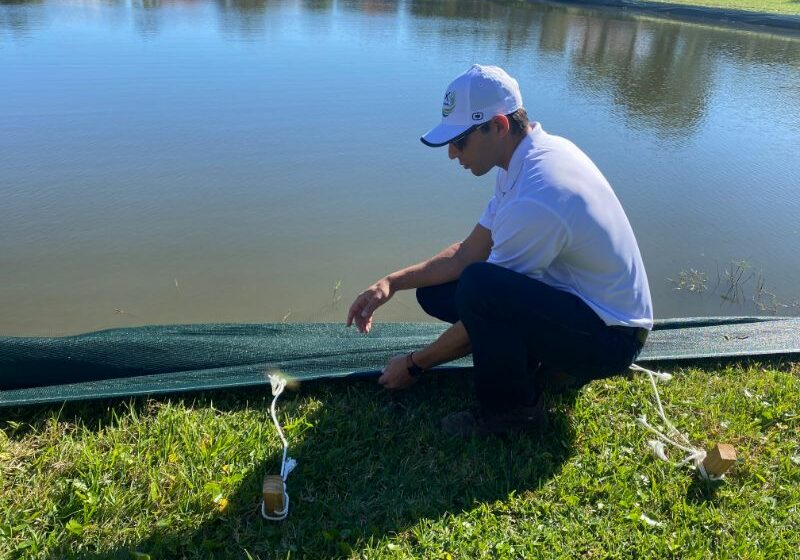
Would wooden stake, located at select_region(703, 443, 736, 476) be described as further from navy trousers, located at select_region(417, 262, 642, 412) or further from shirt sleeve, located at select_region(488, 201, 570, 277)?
shirt sleeve, located at select_region(488, 201, 570, 277)

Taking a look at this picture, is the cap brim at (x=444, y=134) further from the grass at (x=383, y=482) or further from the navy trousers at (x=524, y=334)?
the grass at (x=383, y=482)

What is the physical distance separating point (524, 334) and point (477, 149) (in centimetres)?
64

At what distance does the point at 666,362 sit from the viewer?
301 centimetres

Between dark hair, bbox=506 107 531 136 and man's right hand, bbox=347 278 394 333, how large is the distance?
699mm

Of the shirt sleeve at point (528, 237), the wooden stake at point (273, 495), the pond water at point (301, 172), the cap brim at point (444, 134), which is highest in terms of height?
the cap brim at point (444, 134)

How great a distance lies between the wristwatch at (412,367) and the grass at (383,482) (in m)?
0.15

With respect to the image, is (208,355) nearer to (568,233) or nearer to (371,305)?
(371,305)

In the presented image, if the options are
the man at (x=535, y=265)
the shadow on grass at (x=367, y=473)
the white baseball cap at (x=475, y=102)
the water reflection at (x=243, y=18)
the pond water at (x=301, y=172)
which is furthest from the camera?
the water reflection at (x=243, y=18)

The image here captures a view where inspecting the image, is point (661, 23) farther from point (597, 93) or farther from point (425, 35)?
point (597, 93)

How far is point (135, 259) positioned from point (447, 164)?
2.89 metres

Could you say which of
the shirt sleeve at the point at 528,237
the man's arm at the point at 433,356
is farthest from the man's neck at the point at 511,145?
the man's arm at the point at 433,356

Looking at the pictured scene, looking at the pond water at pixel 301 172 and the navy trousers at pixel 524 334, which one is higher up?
the navy trousers at pixel 524 334

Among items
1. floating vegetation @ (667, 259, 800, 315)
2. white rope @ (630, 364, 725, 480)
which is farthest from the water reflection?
white rope @ (630, 364, 725, 480)

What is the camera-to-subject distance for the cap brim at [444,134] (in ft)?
7.43
